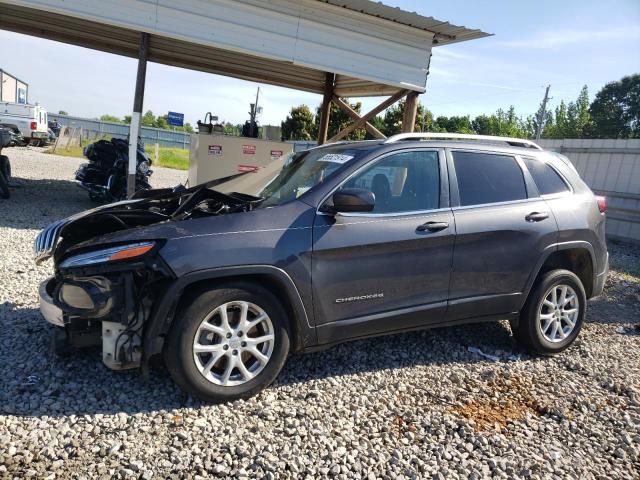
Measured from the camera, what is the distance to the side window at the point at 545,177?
4.25m

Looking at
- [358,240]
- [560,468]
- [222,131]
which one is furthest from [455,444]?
[222,131]

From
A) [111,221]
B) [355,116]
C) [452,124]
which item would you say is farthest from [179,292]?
[452,124]

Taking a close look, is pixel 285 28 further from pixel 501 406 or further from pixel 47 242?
pixel 501 406

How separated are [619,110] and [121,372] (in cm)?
5717

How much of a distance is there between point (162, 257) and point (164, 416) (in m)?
1.00

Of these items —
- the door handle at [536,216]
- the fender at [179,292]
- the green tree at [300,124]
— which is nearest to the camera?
the fender at [179,292]

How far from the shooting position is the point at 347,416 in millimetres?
3121

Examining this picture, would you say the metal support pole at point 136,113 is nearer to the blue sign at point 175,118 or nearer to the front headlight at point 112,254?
the front headlight at point 112,254

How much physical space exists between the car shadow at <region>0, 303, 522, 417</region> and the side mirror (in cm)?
131

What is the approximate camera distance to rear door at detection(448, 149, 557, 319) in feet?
12.4

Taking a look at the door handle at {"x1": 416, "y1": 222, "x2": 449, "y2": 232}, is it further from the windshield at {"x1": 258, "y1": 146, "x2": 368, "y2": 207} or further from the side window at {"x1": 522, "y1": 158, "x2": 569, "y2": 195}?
the side window at {"x1": 522, "y1": 158, "x2": 569, "y2": 195}

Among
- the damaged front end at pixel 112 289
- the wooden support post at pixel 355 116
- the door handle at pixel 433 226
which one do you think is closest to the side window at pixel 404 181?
the door handle at pixel 433 226

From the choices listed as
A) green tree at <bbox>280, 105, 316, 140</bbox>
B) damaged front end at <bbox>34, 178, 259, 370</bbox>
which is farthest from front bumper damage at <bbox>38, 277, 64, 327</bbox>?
green tree at <bbox>280, 105, 316, 140</bbox>

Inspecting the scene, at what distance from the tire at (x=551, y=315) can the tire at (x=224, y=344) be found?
A: 2.22m
